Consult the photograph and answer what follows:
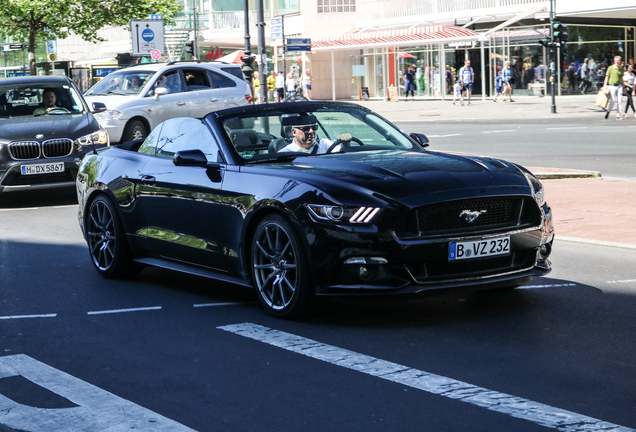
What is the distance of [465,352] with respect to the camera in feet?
18.2

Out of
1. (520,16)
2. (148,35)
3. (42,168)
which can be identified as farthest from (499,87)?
(42,168)

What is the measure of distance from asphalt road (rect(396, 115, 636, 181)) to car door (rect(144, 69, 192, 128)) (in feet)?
18.3

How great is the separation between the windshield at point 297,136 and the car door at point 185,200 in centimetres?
23

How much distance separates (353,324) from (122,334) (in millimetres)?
1465

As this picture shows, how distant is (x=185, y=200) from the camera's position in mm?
7395

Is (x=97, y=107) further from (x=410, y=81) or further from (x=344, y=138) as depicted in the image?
(x=410, y=81)

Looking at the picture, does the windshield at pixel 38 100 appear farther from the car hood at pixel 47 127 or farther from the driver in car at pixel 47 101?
the car hood at pixel 47 127

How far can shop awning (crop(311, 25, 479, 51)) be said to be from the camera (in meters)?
47.9

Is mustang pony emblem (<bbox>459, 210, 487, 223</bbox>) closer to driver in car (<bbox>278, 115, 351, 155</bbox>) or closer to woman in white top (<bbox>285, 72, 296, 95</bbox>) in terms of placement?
driver in car (<bbox>278, 115, 351, 155</bbox>)

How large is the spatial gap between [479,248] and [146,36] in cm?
2613

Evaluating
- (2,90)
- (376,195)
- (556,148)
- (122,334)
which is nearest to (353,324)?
(376,195)

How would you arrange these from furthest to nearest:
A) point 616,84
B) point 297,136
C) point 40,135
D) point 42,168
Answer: point 616,84 → point 40,135 → point 42,168 → point 297,136

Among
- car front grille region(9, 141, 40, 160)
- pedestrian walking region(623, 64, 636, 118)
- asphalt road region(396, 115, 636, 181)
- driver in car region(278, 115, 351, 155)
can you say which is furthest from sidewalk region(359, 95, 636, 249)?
pedestrian walking region(623, 64, 636, 118)

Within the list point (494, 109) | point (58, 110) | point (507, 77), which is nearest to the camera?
point (58, 110)
